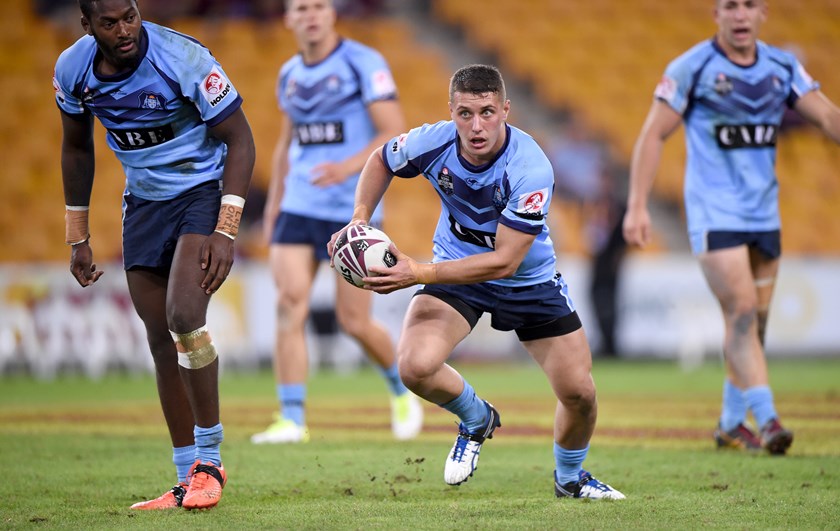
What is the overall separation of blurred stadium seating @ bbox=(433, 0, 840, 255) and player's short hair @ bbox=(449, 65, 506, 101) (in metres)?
14.8

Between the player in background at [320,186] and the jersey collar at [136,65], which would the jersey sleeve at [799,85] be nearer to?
the player in background at [320,186]

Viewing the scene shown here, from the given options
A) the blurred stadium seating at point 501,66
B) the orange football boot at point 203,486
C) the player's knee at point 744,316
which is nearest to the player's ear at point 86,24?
the orange football boot at point 203,486

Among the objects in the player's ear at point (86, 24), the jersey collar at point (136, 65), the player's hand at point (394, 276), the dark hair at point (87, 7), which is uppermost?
the dark hair at point (87, 7)

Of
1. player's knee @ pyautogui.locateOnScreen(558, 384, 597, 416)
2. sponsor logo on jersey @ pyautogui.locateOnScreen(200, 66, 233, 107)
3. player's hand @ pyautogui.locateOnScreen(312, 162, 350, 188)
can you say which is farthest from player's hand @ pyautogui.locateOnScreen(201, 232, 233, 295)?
player's hand @ pyautogui.locateOnScreen(312, 162, 350, 188)

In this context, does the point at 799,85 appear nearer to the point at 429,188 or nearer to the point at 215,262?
the point at 215,262

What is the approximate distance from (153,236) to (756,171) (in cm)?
417

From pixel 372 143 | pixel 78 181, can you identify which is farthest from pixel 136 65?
pixel 372 143

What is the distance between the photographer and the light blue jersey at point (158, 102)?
531 cm

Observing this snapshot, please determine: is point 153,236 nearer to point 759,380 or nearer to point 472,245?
point 472,245

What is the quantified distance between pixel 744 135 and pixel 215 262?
402 cm

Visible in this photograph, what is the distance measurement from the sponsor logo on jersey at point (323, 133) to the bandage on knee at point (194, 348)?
336 cm

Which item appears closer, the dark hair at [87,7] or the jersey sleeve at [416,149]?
the dark hair at [87,7]

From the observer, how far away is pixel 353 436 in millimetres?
8375

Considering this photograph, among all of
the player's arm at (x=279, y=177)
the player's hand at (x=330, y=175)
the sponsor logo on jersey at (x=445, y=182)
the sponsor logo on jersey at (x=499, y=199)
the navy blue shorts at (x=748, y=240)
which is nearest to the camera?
the sponsor logo on jersey at (x=499, y=199)
